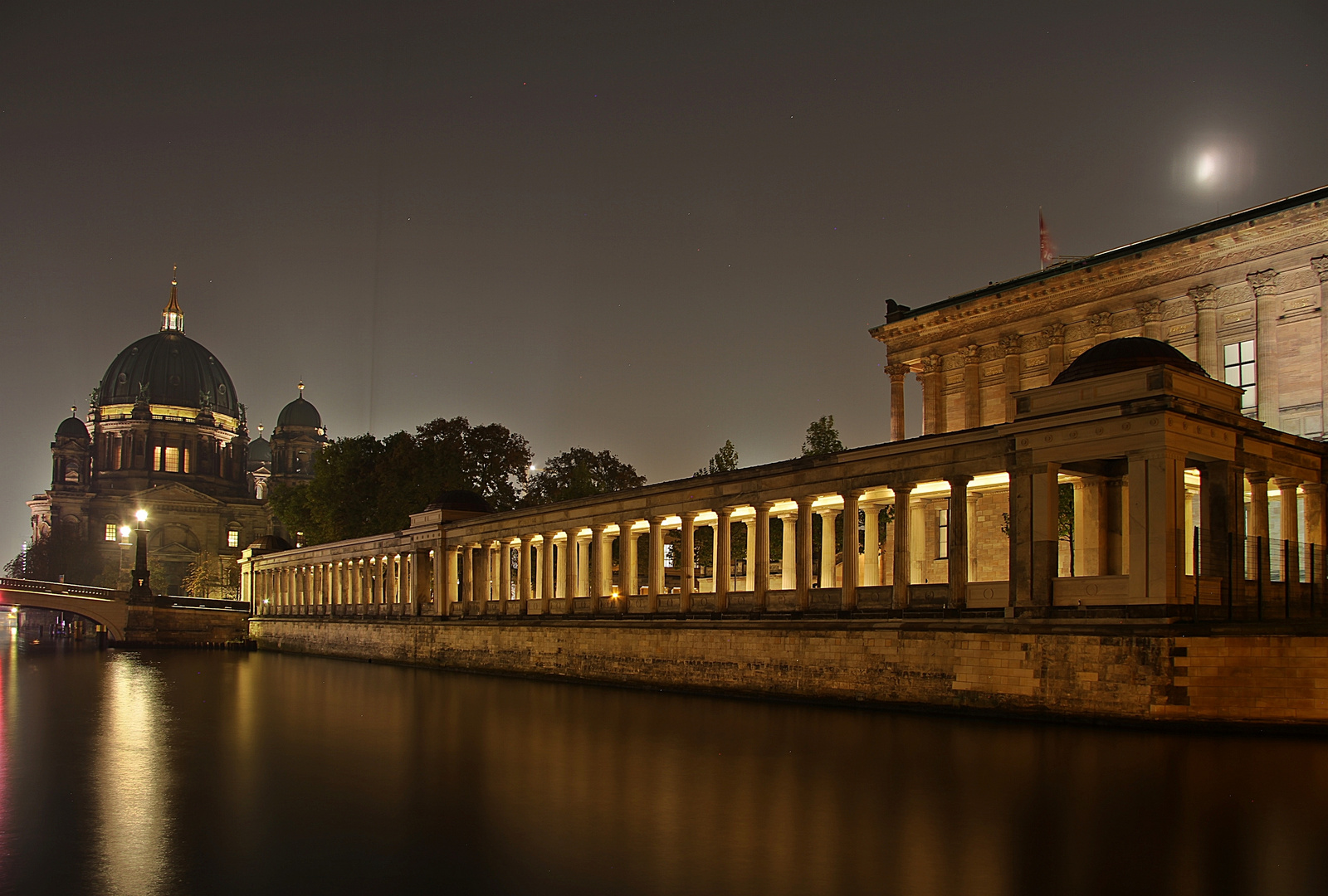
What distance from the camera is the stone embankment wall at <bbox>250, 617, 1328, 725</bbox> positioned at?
21.4 meters

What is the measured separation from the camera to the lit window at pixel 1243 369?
3566 cm

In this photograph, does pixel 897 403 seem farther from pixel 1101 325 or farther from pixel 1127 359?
pixel 1127 359

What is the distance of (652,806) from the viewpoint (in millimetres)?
13852

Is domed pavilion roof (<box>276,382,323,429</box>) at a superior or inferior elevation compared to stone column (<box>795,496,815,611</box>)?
superior

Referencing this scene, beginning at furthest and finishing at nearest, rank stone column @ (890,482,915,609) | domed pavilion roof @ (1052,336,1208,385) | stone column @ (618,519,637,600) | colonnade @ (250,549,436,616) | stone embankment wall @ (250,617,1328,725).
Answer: colonnade @ (250,549,436,616), stone column @ (618,519,637,600), stone column @ (890,482,915,609), domed pavilion roof @ (1052,336,1208,385), stone embankment wall @ (250,617,1328,725)

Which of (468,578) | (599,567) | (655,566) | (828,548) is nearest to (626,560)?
(599,567)

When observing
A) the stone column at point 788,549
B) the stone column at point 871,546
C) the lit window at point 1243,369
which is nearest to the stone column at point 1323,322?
the lit window at point 1243,369

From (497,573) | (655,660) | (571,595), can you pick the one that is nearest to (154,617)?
(497,573)

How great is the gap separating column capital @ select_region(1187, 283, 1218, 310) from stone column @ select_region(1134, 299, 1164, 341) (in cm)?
120

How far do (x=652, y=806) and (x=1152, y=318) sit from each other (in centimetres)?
3108

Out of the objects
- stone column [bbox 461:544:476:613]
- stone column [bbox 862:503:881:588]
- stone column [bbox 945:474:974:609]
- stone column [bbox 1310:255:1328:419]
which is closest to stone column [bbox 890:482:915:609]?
stone column [bbox 945:474:974:609]

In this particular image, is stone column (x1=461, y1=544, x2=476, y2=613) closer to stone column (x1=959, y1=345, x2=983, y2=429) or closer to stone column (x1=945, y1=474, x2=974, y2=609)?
stone column (x1=959, y1=345, x2=983, y2=429)

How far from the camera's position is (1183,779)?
15859 millimetres

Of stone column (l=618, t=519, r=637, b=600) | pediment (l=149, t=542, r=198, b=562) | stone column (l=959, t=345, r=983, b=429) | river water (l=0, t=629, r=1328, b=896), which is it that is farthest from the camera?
pediment (l=149, t=542, r=198, b=562)
